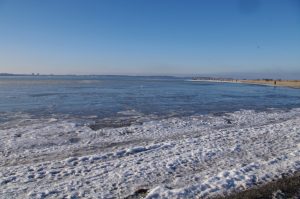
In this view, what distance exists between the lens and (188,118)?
15336 mm

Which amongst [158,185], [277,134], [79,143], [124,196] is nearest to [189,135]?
[277,134]

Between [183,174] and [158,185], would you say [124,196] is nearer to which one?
[158,185]

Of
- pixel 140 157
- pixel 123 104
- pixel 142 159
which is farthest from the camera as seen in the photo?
pixel 123 104

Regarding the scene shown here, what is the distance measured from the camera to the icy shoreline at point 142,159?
5.86 m

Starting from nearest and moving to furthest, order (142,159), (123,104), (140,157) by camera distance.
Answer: (142,159) → (140,157) → (123,104)

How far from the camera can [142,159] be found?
7.80 meters

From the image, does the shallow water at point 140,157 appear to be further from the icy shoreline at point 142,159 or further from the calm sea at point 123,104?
the calm sea at point 123,104

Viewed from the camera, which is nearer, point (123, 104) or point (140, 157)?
point (140, 157)

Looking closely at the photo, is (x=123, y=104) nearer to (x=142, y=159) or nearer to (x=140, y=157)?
(x=140, y=157)

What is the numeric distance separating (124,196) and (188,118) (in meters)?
10.2

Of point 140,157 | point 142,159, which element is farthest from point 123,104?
point 142,159

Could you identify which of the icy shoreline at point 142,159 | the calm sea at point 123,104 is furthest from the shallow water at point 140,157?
the calm sea at point 123,104

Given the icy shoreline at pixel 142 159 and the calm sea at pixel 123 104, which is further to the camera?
the calm sea at pixel 123 104

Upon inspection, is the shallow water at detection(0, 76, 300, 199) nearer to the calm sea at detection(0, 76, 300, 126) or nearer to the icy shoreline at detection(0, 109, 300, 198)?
the icy shoreline at detection(0, 109, 300, 198)
